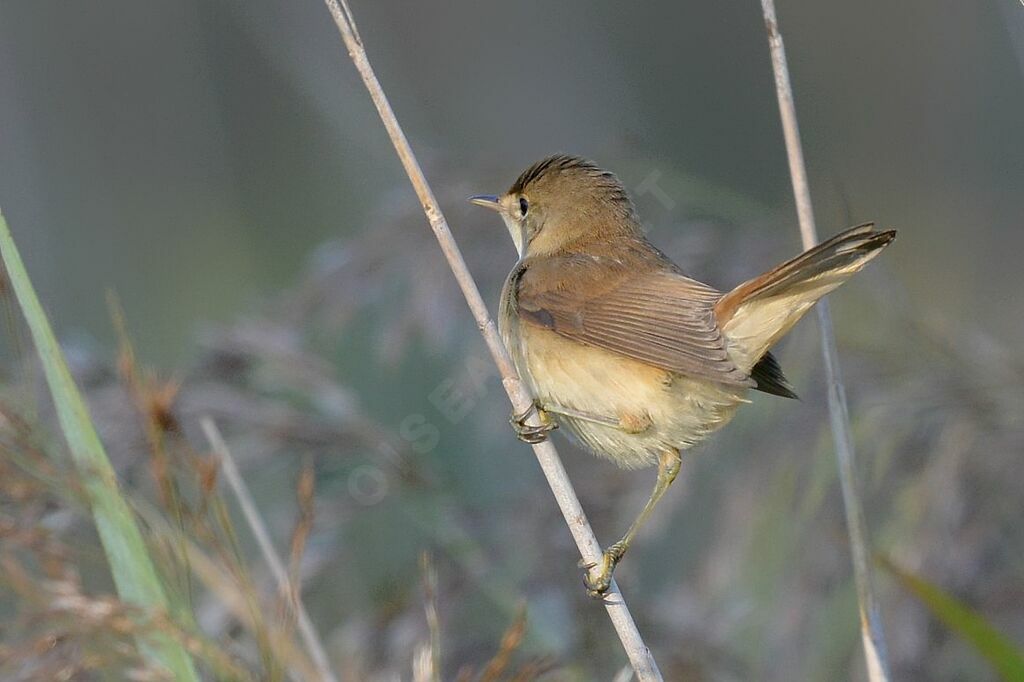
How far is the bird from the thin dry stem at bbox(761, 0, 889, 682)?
0.12m

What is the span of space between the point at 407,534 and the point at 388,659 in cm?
53

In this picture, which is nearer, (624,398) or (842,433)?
(842,433)

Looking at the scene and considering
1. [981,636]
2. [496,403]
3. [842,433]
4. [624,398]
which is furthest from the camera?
[496,403]

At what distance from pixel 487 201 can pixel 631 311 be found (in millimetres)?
607

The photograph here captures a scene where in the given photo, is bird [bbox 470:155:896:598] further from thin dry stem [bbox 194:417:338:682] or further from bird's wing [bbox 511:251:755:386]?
thin dry stem [bbox 194:417:338:682]

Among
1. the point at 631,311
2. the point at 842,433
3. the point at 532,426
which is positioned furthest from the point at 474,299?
the point at 842,433

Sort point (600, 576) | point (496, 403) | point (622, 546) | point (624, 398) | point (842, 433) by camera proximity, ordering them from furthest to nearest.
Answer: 1. point (496, 403)
2. point (624, 398)
3. point (622, 546)
4. point (842, 433)
5. point (600, 576)

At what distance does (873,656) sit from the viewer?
193cm

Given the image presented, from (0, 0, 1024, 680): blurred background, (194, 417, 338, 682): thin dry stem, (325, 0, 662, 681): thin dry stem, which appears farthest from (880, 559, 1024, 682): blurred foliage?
(194, 417, 338, 682): thin dry stem

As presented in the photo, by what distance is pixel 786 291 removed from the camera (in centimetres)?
197

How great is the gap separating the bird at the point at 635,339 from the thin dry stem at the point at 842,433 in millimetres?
123

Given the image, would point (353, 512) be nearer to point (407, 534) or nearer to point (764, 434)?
point (407, 534)

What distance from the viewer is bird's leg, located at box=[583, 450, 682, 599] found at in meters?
1.90

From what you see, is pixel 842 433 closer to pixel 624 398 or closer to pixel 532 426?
pixel 624 398
